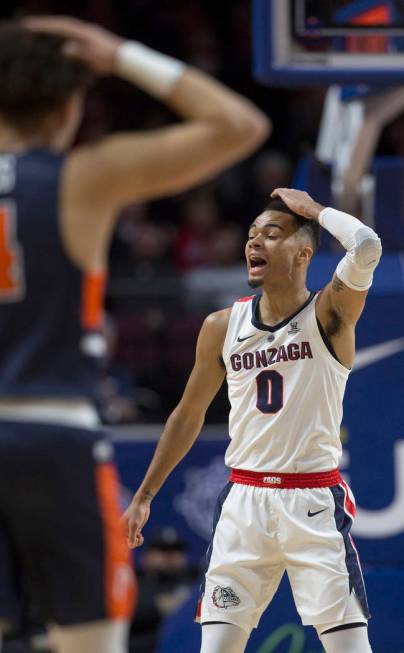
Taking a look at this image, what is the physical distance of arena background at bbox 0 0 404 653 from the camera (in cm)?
535

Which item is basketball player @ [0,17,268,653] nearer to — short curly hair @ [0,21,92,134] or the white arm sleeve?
short curly hair @ [0,21,92,134]

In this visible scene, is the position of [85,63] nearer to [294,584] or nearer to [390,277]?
[294,584]

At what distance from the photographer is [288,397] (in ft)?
13.2

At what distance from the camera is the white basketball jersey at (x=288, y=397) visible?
401cm

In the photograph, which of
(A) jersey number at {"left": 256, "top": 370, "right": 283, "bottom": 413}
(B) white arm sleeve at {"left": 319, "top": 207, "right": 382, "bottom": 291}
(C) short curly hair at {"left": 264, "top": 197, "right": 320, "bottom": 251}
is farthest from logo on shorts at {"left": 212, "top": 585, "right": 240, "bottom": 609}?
(C) short curly hair at {"left": 264, "top": 197, "right": 320, "bottom": 251}

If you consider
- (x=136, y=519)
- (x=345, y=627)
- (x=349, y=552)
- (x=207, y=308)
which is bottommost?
(x=207, y=308)

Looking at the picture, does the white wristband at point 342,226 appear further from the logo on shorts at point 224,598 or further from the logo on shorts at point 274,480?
the logo on shorts at point 224,598

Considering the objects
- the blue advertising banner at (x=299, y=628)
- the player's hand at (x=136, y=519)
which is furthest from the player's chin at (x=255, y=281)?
the blue advertising banner at (x=299, y=628)

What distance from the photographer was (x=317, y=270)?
4855 mm

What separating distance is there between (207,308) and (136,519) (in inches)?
228

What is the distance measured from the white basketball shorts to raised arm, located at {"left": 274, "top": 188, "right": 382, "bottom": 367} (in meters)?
0.49

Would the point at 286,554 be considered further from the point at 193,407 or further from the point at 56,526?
the point at 56,526

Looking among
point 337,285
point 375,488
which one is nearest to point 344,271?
point 337,285

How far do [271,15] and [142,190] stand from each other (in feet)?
8.81
